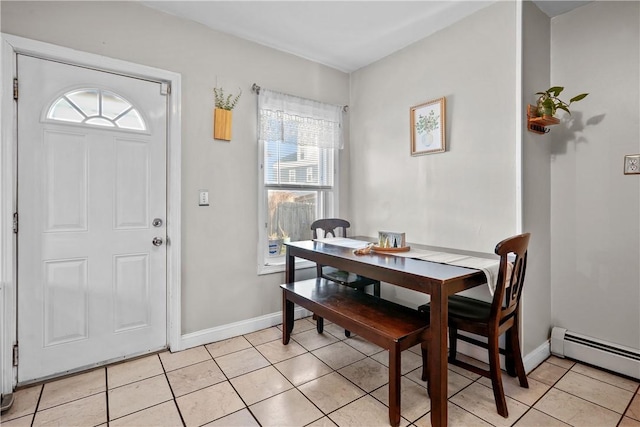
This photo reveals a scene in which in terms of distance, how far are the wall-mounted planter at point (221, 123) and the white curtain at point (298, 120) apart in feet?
1.01

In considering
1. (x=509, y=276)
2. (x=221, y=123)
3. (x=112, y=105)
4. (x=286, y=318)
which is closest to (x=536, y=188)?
(x=509, y=276)

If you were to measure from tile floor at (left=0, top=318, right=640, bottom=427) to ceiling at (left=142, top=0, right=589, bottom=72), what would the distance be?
2607 millimetres

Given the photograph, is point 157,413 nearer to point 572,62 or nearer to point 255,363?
point 255,363

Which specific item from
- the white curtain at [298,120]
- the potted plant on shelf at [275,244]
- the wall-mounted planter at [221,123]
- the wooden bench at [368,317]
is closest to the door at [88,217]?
the wall-mounted planter at [221,123]

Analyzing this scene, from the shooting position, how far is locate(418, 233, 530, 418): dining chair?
1710mm

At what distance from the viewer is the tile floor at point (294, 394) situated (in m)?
1.74

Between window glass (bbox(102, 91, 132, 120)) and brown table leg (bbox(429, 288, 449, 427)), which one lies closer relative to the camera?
brown table leg (bbox(429, 288, 449, 427))

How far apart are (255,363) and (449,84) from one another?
2.62m

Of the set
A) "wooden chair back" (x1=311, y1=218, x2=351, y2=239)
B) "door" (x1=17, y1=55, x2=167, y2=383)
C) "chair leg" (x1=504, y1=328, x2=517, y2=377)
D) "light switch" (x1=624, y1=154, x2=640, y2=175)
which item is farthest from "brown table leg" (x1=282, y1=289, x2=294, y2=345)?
"light switch" (x1=624, y1=154, x2=640, y2=175)

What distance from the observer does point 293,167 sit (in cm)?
318

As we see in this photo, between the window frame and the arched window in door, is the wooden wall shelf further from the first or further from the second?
the arched window in door

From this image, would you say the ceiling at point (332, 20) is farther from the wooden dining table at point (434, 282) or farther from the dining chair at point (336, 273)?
the wooden dining table at point (434, 282)

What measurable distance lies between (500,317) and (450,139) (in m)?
1.41

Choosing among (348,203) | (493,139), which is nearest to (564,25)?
(493,139)
